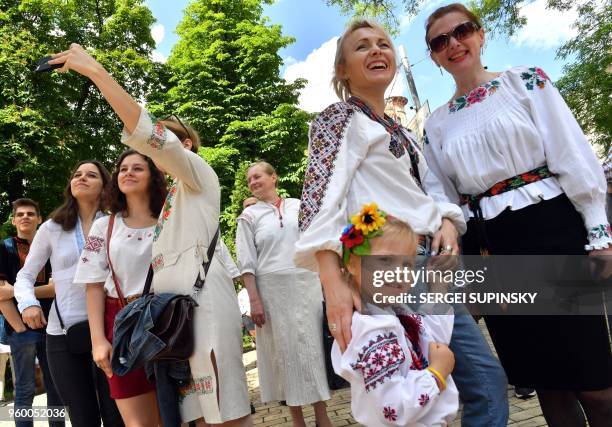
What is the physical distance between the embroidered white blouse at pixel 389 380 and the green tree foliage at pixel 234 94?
15.6 metres

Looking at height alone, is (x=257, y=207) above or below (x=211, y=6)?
below

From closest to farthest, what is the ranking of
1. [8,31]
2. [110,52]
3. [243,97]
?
1. [8,31]
2. [110,52]
3. [243,97]

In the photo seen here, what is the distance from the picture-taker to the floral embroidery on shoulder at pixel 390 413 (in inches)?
52.9

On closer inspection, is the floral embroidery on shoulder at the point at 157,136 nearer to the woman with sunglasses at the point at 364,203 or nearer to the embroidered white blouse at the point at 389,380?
the woman with sunglasses at the point at 364,203

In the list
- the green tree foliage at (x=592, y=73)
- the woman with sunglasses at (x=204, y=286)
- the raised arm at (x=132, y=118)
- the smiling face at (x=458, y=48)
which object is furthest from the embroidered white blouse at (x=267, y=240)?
the green tree foliage at (x=592, y=73)

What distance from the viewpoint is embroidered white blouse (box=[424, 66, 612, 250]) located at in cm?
167

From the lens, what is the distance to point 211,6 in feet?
63.0

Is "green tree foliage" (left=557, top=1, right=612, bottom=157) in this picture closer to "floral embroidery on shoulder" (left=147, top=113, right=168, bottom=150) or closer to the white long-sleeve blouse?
the white long-sleeve blouse

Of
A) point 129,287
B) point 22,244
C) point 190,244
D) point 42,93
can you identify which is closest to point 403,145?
point 190,244

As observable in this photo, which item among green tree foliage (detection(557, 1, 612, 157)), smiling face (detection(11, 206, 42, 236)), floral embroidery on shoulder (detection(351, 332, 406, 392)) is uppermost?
green tree foliage (detection(557, 1, 612, 157))

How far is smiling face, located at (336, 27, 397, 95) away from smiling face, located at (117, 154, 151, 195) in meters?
1.37

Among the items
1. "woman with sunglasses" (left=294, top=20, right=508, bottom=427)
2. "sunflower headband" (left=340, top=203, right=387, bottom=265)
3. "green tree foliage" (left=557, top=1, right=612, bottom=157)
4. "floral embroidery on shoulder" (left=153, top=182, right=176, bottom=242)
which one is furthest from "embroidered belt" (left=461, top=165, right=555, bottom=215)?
"green tree foliage" (left=557, top=1, right=612, bottom=157)

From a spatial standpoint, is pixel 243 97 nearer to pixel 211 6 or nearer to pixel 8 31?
pixel 211 6

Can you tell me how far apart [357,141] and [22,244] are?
3686 millimetres
